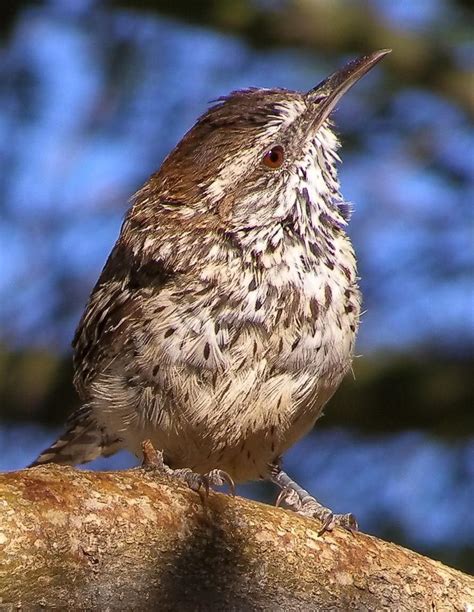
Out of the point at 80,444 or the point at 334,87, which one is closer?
the point at 334,87

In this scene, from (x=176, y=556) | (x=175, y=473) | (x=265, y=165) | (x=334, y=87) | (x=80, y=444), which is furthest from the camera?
(x=80, y=444)

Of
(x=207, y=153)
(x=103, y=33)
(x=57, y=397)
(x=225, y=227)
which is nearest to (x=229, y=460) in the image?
(x=225, y=227)

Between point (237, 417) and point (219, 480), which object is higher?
point (237, 417)

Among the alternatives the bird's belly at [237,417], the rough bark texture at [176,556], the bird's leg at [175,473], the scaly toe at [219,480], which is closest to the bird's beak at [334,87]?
the bird's belly at [237,417]

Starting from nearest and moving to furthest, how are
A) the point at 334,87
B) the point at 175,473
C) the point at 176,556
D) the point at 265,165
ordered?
the point at 176,556
the point at 175,473
the point at 265,165
the point at 334,87

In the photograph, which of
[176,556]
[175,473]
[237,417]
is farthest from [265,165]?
[176,556]

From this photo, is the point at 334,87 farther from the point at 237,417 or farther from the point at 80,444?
the point at 80,444
